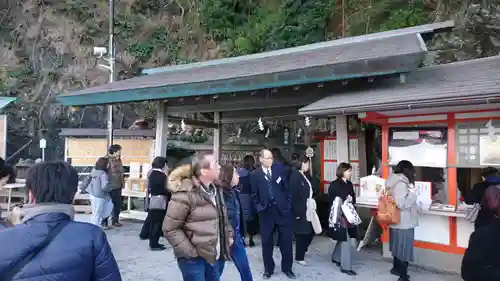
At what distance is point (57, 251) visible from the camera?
180cm

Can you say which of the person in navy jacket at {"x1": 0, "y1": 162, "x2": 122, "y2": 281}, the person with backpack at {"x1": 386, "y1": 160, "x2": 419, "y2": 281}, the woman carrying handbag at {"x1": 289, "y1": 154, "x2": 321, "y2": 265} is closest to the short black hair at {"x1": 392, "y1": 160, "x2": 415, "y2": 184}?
the person with backpack at {"x1": 386, "y1": 160, "x2": 419, "y2": 281}

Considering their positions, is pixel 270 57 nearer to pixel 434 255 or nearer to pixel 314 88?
pixel 314 88

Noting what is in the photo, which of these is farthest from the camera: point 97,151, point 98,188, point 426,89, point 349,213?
point 97,151

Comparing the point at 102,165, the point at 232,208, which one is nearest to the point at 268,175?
the point at 232,208

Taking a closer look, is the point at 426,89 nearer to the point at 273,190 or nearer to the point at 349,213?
the point at 349,213

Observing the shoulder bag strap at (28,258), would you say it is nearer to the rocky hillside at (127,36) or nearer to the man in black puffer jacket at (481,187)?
the man in black puffer jacket at (481,187)

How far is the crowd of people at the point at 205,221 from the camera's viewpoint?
5.95 feet

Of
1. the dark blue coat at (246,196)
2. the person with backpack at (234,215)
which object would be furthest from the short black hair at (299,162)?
the person with backpack at (234,215)

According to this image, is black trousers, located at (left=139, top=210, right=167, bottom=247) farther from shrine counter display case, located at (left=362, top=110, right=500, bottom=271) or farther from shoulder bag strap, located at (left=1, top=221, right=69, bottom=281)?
shoulder bag strap, located at (left=1, top=221, right=69, bottom=281)

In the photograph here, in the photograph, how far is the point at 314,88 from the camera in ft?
23.3

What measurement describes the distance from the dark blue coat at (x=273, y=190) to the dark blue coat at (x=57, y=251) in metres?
3.34

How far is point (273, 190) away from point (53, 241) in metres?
3.59

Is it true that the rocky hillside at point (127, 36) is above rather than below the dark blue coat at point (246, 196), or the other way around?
above

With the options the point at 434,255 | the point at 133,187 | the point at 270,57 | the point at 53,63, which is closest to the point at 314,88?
the point at 270,57
